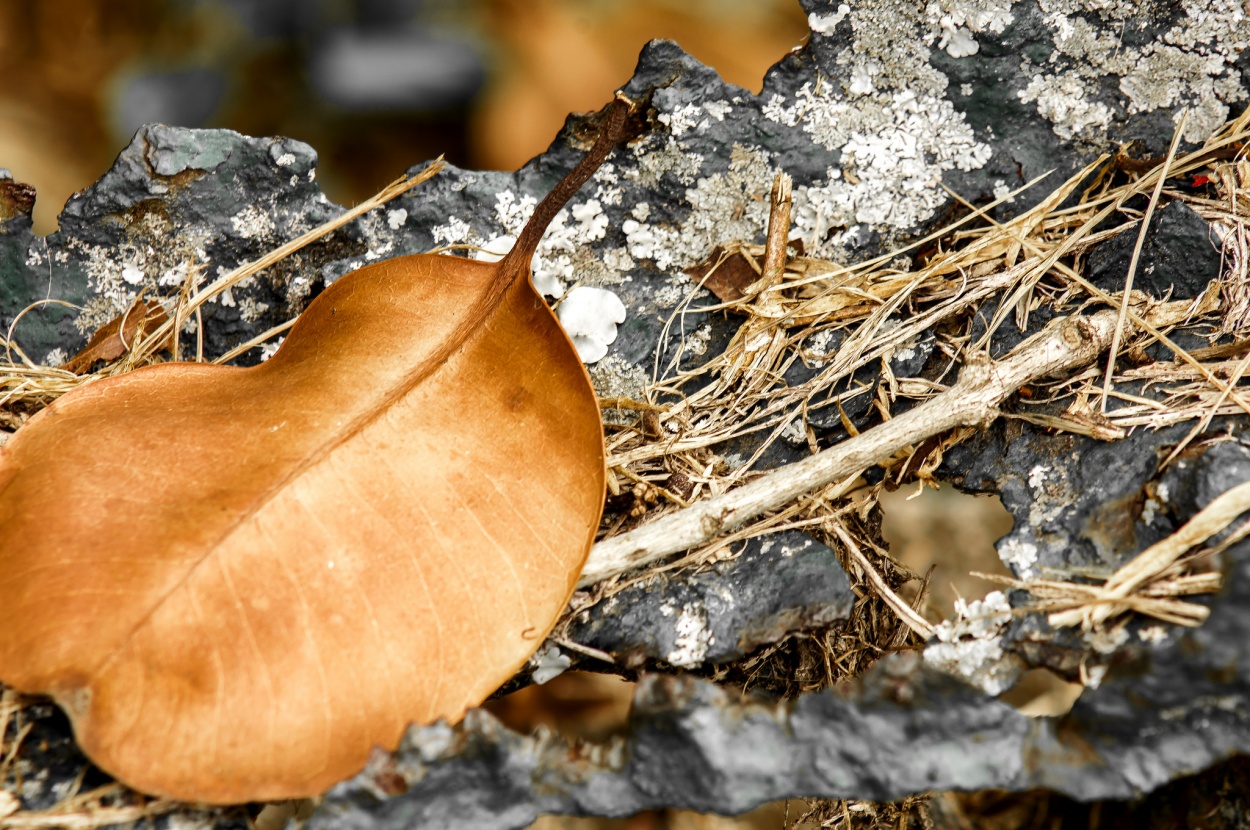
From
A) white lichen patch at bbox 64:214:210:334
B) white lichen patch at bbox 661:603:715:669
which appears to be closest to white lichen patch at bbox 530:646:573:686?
white lichen patch at bbox 661:603:715:669

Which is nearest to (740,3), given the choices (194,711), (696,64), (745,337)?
(696,64)

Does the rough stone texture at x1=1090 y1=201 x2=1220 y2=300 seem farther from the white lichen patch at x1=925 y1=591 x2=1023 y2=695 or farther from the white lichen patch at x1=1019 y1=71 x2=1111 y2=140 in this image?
the white lichen patch at x1=925 y1=591 x2=1023 y2=695

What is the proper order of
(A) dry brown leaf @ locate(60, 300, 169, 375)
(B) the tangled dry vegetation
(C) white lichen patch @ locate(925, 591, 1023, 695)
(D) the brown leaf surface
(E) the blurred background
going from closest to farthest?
(D) the brown leaf surface, (C) white lichen patch @ locate(925, 591, 1023, 695), (B) the tangled dry vegetation, (A) dry brown leaf @ locate(60, 300, 169, 375), (E) the blurred background

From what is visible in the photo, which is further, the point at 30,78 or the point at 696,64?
the point at 30,78

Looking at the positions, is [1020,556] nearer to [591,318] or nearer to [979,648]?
[979,648]

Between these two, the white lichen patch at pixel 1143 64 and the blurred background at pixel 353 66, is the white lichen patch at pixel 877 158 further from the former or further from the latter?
the blurred background at pixel 353 66

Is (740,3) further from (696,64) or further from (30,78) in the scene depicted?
(30,78)
